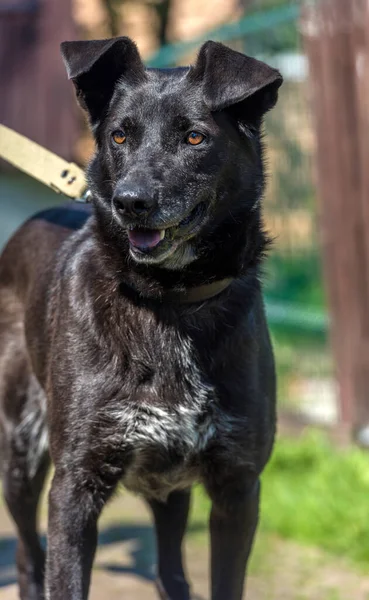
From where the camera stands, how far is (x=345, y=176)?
219 inches

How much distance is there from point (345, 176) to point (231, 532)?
267 centimetres

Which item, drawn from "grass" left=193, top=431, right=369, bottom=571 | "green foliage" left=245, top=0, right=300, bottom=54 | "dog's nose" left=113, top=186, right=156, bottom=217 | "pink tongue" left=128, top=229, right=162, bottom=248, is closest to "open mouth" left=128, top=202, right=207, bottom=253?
"pink tongue" left=128, top=229, right=162, bottom=248

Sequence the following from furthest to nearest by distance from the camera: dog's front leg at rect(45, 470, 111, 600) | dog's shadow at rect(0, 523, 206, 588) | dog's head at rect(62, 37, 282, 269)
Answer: dog's shadow at rect(0, 523, 206, 588) < dog's front leg at rect(45, 470, 111, 600) < dog's head at rect(62, 37, 282, 269)

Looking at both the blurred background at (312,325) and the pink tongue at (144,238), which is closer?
the pink tongue at (144,238)

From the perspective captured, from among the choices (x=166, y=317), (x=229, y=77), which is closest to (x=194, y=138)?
(x=229, y=77)

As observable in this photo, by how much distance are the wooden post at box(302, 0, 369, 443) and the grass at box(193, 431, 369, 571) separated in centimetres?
25

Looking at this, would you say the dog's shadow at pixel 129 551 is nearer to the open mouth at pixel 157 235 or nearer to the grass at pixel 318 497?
the grass at pixel 318 497

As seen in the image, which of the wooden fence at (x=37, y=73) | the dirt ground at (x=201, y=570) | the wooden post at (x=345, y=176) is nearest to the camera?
the dirt ground at (x=201, y=570)

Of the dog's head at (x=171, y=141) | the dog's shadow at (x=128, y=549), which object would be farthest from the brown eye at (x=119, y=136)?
the dog's shadow at (x=128, y=549)

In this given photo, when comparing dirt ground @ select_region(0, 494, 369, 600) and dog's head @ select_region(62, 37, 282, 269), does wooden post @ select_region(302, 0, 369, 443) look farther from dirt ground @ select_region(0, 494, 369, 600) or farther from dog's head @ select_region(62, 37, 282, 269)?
dog's head @ select_region(62, 37, 282, 269)

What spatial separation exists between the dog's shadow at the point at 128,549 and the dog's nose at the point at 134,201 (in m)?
2.11

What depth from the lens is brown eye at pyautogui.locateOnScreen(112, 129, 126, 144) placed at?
3.18 metres

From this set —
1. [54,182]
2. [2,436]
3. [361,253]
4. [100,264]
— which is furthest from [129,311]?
[361,253]

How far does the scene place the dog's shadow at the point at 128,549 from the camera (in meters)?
4.61
